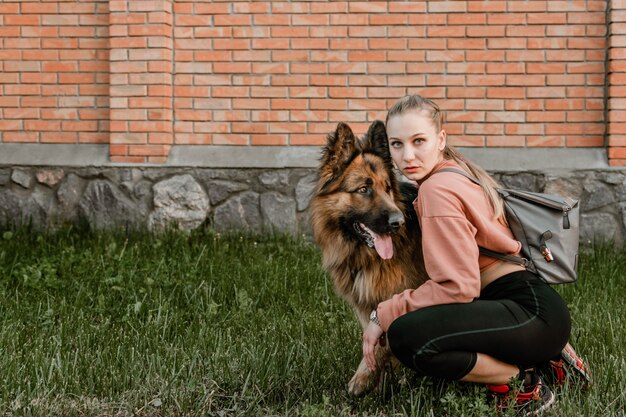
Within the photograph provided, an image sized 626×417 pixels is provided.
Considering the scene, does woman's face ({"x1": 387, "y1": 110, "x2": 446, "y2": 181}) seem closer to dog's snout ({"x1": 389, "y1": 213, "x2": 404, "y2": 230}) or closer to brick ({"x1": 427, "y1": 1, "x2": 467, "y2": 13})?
dog's snout ({"x1": 389, "y1": 213, "x2": 404, "y2": 230})

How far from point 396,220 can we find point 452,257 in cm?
63

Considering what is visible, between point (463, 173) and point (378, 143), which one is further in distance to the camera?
point (378, 143)

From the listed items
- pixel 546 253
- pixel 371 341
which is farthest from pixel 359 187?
pixel 546 253

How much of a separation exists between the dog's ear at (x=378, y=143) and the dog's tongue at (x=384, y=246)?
379 mm

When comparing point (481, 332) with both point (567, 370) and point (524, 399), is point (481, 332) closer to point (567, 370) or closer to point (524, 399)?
point (524, 399)

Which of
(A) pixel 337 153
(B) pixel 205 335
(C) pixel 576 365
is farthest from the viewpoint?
(B) pixel 205 335

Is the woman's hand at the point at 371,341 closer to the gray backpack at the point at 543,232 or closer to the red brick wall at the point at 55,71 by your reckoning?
the gray backpack at the point at 543,232

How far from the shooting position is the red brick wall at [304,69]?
7.19 m

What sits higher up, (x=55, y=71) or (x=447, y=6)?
(x=447, y=6)

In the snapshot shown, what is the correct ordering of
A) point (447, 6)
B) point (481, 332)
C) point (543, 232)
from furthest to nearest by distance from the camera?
point (447, 6), point (543, 232), point (481, 332)

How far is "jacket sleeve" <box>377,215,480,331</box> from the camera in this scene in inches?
120

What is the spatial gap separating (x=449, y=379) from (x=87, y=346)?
1999 millimetres

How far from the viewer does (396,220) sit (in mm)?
3646

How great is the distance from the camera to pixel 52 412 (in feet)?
10.8
